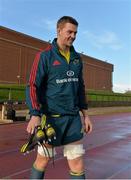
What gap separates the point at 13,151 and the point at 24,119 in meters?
11.6

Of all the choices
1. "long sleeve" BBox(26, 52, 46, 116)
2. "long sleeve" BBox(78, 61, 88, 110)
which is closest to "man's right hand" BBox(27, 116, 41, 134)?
"long sleeve" BBox(26, 52, 46, 116)

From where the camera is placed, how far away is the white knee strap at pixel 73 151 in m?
4.59

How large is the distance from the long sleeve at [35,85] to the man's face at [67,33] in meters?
0.29

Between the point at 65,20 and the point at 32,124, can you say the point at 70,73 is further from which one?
the point at 32,124

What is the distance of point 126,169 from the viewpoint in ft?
25.4

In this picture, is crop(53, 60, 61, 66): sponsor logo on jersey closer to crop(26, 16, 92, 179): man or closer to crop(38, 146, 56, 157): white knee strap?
crop(26, 16, 92, 179): man

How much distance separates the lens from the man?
15.0 feet

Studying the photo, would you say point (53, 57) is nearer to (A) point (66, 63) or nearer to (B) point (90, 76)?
(A) point (66, 63)

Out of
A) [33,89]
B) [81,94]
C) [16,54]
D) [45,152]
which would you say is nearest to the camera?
[33,89]

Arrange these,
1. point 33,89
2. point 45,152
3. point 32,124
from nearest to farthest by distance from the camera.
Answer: point 32,124, point 33,89, point 45,152

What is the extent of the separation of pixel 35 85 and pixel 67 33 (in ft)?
2.16

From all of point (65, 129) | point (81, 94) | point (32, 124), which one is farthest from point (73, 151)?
point (81, 94)

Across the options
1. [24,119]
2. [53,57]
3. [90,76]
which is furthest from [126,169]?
[90,76]

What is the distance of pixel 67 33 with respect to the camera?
4.60 meters
